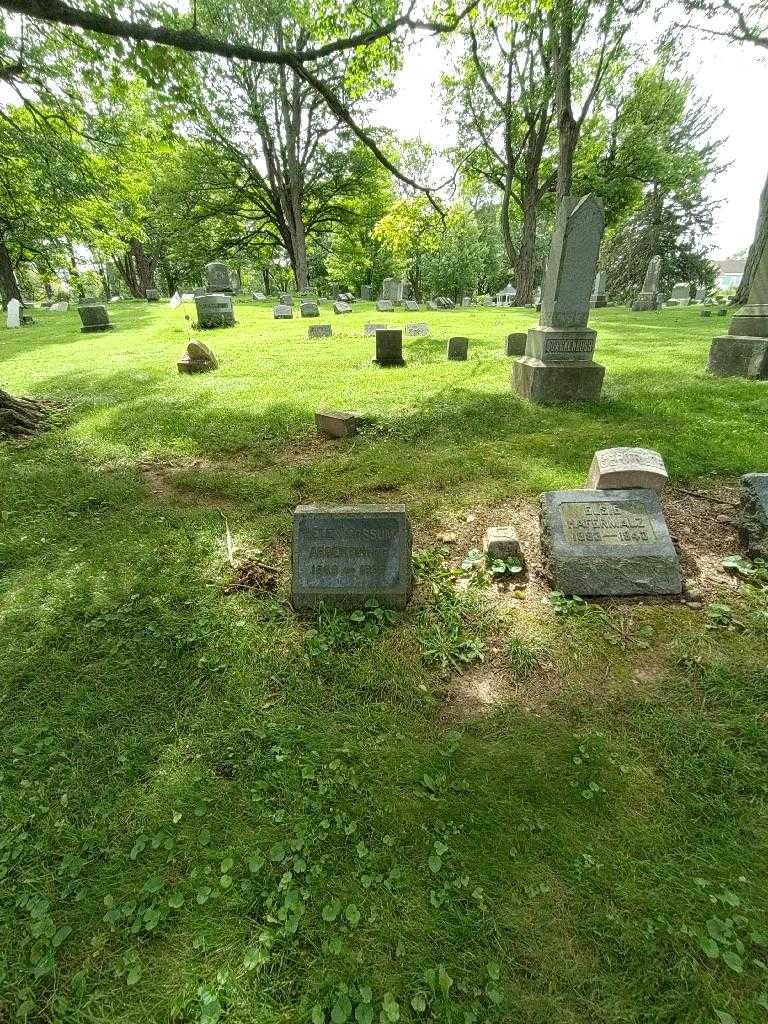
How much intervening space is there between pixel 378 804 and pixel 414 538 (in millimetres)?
2160

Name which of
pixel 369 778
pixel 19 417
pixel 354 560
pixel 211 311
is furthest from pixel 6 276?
pixel 369 778

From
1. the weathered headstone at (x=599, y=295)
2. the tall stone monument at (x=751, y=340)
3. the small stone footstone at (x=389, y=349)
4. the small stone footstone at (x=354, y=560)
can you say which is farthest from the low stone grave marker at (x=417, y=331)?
the weathered headstone at (x=599, y=295)

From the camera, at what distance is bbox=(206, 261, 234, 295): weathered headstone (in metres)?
19.4

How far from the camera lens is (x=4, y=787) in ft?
7.03

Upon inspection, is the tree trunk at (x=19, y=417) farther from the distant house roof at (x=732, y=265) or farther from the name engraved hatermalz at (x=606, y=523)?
the distant house roof at (x=732, y=265)

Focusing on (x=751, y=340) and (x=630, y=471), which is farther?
(x=751, y=340)

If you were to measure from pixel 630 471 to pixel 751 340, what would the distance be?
627cm

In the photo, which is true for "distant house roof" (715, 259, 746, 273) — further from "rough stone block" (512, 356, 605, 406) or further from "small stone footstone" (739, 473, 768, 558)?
"small stone footstone" (739, 473, 768, 558)

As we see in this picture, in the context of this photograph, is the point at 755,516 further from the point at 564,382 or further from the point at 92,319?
the point at 92,319

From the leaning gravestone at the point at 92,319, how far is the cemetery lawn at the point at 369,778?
49.9 ft

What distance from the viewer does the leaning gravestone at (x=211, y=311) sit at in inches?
615

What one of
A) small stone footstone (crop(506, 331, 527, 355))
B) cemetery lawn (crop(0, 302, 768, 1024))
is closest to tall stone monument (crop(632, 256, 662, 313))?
small stone footstone (crop(506, 331, 527, 355))

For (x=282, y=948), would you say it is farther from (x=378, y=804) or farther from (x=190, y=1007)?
(x=378, y=804)

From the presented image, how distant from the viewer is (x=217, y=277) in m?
19.7
